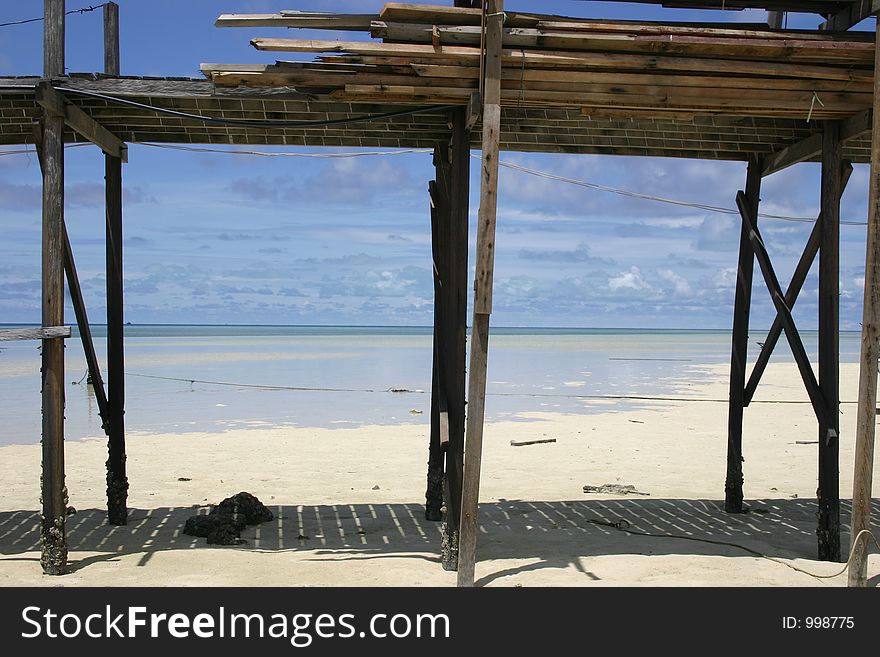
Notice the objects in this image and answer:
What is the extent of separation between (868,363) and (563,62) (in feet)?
10.1

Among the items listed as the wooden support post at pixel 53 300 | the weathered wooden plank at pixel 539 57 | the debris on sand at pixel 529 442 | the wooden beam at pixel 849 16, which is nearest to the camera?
the weathered wooden plank at pixel 539 57

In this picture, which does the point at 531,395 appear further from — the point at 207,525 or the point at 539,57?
the point at 539,57

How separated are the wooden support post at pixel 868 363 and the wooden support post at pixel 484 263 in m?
2.65

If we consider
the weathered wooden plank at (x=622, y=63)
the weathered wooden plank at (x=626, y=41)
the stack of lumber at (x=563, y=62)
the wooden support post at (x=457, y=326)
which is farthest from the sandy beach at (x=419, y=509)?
the weathered wooden plank at (x=626, y=41)

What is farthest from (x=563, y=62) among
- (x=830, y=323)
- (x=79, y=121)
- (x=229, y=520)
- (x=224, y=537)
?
(x=229, y=520)

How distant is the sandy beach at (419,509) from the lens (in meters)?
7.20

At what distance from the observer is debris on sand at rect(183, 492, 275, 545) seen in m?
8.18

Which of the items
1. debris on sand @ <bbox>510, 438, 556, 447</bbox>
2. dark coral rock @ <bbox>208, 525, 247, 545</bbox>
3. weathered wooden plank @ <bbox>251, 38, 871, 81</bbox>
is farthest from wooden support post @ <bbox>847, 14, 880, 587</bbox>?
debris on sand @ <bbox>510, 438, 556, 447</bbox>

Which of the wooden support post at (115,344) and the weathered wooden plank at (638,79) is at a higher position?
the weathered wooden plank at (638,79)

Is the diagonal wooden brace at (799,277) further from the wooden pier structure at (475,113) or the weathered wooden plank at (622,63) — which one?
the weathered wooden plank at (622,63)

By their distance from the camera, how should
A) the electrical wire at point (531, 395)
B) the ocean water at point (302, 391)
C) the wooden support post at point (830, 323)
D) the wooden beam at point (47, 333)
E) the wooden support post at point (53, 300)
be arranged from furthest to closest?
1. the electrical wire at point (531, 395)
2. the ocean water at point (302, 391)
3. the wooden support post at point (830, 323)
4. the wooden support post at point (53, 300)
5. the wooden beam at point (47, 333)

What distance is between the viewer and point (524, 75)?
22.2ft
